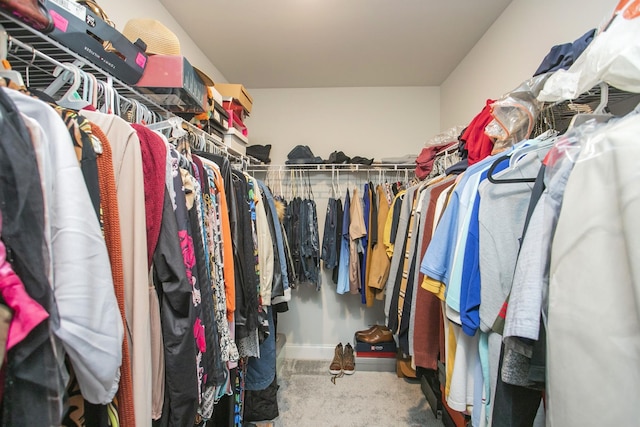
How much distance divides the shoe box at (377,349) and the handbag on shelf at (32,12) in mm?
2583

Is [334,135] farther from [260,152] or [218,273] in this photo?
[218,273]

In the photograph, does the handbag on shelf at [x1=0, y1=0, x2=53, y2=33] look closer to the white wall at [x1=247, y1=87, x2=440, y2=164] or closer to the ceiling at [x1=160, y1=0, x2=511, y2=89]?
the ceiling at [x1=160, y1=0, x2=511, y2=89]

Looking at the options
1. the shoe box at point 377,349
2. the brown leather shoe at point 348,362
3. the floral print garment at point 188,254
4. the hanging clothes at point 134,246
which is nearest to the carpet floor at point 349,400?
the brown leather shoe at point 348,362

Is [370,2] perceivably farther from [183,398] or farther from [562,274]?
[183,398]

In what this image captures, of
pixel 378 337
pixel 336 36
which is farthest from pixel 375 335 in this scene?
pixel 336 36

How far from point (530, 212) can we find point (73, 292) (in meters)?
0.90

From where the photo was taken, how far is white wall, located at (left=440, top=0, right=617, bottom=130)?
1.24 m

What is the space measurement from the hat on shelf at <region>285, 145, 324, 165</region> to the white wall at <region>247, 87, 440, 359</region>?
7.9 inches

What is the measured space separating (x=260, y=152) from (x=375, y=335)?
1942 millimetres

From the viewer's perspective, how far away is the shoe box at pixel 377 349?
2.44 m

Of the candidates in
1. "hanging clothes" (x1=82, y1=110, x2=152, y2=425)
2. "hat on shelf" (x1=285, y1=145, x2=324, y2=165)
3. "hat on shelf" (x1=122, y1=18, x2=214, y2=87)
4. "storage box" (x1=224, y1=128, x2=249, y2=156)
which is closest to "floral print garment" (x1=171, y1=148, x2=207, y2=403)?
"hanging clothes" (x1=82, y1=110, x2=152, y2=425)

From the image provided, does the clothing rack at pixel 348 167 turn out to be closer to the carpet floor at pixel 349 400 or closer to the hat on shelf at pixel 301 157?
the hat on shelf at pixel 301 157

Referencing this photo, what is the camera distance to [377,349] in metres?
2.44

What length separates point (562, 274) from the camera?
0.48 metres
